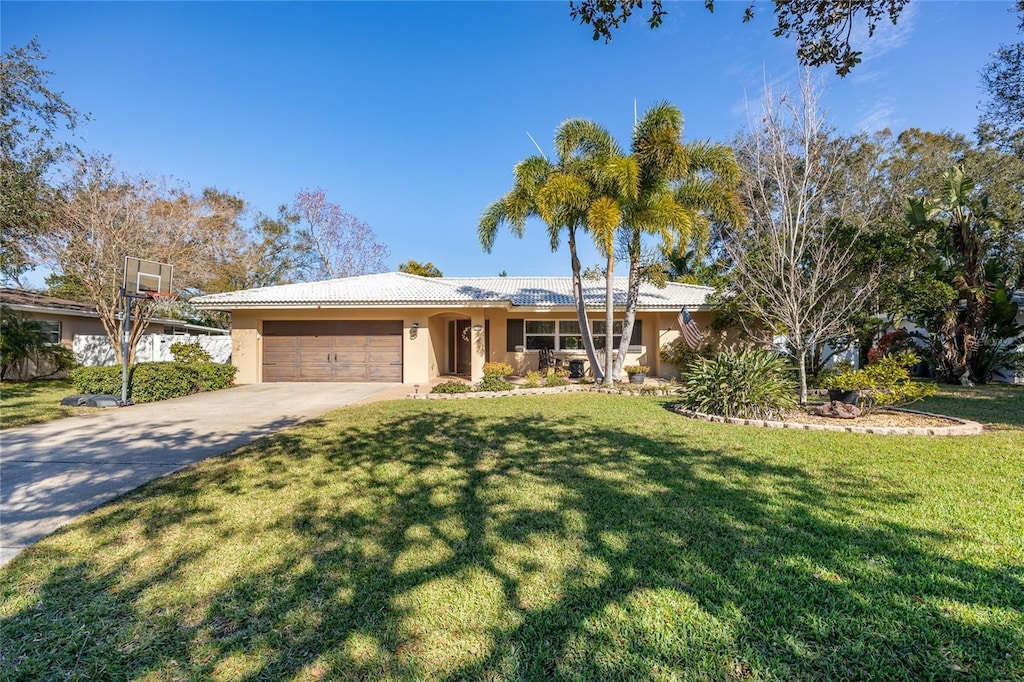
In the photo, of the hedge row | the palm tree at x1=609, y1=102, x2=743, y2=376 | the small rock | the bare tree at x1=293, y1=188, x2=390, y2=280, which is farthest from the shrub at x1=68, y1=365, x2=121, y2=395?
the bare tree at x1=293, y1=188, x2=390, y2=280

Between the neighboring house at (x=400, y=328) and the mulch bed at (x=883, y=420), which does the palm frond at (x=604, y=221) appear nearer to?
the neighboring house at (x=400, y=328)

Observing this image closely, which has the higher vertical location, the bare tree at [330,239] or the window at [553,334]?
the bare tree at [330,239]

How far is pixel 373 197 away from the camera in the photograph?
24.3 m

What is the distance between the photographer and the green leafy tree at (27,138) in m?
12.5

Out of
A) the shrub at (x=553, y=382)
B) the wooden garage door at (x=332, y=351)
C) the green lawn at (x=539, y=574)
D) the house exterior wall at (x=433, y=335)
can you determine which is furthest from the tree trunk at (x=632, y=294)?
the green lawn at (x=539, y=574)

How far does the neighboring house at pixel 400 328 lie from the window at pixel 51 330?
8.76 metres

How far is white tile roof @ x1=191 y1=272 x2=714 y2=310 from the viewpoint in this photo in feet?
49.8

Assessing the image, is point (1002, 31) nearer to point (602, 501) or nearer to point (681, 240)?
point (681, 240)

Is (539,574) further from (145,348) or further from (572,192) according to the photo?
(145,348)

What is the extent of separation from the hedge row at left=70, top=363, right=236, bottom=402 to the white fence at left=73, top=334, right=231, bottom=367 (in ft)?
19.4

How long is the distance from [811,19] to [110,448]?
1124 centimetres

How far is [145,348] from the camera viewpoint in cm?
1914

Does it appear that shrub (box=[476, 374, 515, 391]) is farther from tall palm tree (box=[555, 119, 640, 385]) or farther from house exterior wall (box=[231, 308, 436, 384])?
house exterior wall (box=[231, 308, 436, 384])

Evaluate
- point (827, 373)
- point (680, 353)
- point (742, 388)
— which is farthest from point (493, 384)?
point (827, 373)
